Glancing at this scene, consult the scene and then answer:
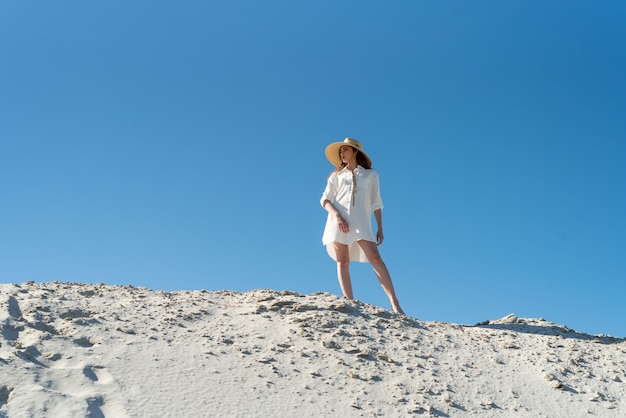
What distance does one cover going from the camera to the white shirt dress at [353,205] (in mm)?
6855

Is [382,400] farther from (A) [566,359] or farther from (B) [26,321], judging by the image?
(B) [26,321]

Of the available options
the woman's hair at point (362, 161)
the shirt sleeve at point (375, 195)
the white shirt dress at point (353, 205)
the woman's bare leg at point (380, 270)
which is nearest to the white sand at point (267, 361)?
the woman's bare leg at point (380, 270)

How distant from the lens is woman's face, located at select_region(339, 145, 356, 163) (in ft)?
23.3

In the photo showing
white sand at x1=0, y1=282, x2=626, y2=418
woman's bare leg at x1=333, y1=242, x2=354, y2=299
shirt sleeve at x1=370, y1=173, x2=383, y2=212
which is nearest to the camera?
white sand at x1=0, y1=282, x2=626, y2=418

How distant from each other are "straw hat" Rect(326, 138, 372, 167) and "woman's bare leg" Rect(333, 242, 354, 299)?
1040 mm

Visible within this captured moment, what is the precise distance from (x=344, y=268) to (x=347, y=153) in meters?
1.28

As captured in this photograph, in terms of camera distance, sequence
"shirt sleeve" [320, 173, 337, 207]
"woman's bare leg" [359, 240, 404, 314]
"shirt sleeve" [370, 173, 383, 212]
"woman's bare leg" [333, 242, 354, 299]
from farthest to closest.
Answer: "shirt sleeve" [320, 173, 337, 207] → "shirt sleeve" [370, 173, 383, 212] → "woman's bare leg" [333, 242, 354, 299] → "woman's bare leg" [359, 240, 404, 314]

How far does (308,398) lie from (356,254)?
2.42m

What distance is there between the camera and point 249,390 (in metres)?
4.79

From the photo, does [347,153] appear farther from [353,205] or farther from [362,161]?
[353,205]

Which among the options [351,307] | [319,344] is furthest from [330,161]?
[319,344]

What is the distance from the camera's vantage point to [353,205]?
22.6 ft

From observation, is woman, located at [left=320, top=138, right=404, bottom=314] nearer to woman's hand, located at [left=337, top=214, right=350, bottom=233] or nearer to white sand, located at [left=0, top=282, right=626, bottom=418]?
woman's hand, located at [left=337, top=214, right=350, bottom=233]

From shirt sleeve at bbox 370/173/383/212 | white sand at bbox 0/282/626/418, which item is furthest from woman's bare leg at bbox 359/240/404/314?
shirt sleeve at bbox 370/173/383/212
